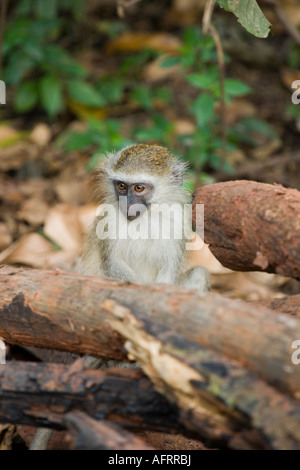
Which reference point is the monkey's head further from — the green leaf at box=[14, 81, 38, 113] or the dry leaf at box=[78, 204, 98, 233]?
the green leaf at box=[14, 81, 38, 113]

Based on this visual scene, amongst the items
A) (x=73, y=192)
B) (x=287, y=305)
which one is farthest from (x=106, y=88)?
(x=287, y=305)

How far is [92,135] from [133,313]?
13.4 ft

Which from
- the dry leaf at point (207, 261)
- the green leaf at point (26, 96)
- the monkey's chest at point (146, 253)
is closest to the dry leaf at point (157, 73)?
the green leaf at point (26, 96)

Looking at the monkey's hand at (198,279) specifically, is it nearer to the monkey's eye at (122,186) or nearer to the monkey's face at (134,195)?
the monkey's face at (134,195)

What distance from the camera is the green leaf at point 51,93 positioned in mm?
7363

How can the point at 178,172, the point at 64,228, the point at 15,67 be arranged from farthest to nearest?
the point at 15,67, the point at 64,228, the point at 178,172

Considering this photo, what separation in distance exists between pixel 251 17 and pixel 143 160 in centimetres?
116

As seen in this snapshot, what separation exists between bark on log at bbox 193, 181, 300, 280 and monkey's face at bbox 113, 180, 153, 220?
0.65m

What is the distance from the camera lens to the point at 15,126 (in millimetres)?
7977

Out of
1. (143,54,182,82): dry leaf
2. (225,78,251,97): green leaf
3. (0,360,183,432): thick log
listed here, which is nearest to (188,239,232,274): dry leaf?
(225,78,251,97): green leaf

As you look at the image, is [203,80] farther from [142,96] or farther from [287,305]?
[287,305]

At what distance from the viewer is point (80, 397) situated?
2627 mm
